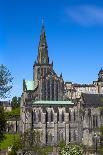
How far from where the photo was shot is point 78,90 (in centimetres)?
18950

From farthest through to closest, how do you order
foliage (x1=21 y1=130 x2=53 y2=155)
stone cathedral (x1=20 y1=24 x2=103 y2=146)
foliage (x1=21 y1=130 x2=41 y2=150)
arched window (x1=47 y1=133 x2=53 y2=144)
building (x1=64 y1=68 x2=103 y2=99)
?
1. building (x1=64 y1=68 x2=103 y2=99)
2. arched window (x1=47 y1=133 x2=53 y2=144)
3. stone cathedral (x1=20 y1=24 x2=103 y2=146)
4. foliage (x1=21 y1=130 x2=41 y2=150)
5. foliage (x1=21 y1=130 x2=53 y2=155)

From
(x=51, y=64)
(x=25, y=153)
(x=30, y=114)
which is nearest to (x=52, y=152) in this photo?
(x=25, y=153)

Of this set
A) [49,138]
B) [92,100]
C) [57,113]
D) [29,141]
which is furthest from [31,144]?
[92,100]

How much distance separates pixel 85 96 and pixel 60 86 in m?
9.20

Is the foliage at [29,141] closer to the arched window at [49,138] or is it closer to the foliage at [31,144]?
the foliage at [31,144]

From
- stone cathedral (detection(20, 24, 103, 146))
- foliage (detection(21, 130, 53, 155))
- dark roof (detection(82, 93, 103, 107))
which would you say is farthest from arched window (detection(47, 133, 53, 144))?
foliage (detection(21, 130, 53, 155))

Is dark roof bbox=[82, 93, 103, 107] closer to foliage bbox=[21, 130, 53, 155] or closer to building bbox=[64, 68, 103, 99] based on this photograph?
foliage bbox=[21, 130, 53, 155]

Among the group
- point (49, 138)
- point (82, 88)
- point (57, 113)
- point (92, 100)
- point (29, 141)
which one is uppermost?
point (82, 88)

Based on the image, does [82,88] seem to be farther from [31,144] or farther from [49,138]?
[31,144]

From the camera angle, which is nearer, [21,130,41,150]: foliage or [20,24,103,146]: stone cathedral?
[21,130,41,150]: foliage

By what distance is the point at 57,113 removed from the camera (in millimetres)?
121938

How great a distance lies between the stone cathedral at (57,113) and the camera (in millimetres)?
118062

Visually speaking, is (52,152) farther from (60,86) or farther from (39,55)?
(39,55)

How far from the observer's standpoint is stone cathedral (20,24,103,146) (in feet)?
387
